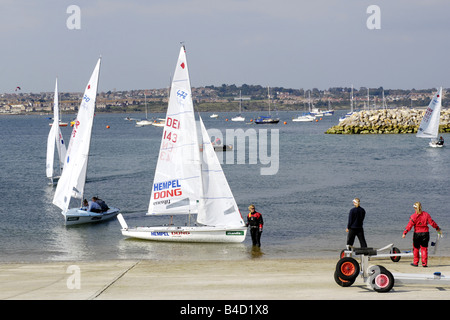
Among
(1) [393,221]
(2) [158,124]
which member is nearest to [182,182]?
(1) [393,221]

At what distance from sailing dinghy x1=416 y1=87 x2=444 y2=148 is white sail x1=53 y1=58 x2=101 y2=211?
2610 inches

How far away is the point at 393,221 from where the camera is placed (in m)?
32.1

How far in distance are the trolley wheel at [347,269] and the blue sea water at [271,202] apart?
27.6 ft

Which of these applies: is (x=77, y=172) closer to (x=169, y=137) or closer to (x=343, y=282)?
(x=169, y=137)

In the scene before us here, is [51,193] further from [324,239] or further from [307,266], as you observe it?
[307,266]

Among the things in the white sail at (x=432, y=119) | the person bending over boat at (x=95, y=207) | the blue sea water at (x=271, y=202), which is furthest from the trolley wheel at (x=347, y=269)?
the white sail at (x=432, y=119)

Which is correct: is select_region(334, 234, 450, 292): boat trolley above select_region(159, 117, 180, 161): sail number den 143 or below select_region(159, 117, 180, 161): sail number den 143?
below

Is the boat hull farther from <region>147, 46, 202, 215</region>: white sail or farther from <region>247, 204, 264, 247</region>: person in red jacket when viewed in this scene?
<region>147, 46, 202, 215</region>: white sail

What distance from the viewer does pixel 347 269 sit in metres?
14.8

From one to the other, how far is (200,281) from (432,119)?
81.1m

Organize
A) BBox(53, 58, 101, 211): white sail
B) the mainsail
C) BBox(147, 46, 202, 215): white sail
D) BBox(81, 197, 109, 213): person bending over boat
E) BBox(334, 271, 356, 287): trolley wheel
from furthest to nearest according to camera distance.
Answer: BBox(81, 197, 109, 213): person bending over boat < BBox(53, 58, 101, 211): white sail < the mainsail < BBox(147, 46, 202, 215): white sail < BBox(334, 271, 356, 287): trolley wheel

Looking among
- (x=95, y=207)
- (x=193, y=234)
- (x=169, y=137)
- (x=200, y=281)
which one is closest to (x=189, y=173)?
(x=169, y=137)

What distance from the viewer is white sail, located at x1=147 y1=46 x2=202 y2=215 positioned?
81.3 feet

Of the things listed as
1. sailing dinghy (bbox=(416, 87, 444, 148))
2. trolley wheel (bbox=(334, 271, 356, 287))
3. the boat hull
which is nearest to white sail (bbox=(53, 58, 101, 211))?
the boat hull
